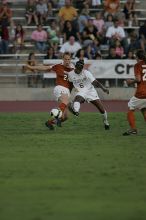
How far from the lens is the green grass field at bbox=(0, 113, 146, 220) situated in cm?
917

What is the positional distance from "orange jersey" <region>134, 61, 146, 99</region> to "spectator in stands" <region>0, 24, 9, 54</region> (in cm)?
1347

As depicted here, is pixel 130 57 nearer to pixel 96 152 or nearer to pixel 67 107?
pixel 67 107

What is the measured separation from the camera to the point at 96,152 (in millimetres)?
13859

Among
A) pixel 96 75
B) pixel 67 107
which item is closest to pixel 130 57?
pixel 96 75

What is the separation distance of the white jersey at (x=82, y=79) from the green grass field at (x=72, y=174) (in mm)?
923

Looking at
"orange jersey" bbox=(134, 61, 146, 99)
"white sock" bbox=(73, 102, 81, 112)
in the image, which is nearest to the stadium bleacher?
"white sock" bbox=(73, 102, 81, 112)

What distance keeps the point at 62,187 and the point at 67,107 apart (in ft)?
24.8

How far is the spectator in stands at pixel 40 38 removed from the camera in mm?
29906

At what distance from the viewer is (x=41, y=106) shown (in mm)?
25891

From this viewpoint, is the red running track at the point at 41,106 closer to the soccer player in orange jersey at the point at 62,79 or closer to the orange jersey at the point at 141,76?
the soccer player in orange jersey at the point at 62,79

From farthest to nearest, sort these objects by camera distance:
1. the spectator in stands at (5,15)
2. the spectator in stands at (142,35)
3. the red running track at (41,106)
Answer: the spectator in stands at (5,15) → the spectator in stands at (142,35) → the red running track at (41,106)

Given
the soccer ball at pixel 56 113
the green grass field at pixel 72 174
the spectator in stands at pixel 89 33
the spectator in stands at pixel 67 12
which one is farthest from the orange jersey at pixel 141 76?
the spectator in stands at pixel 67 12

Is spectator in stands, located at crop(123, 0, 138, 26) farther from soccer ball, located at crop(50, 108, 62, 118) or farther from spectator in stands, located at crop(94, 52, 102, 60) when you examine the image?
soccer ball, located at crop(50, 108, 62, 118)

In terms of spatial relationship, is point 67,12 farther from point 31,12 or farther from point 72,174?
point 72,174
